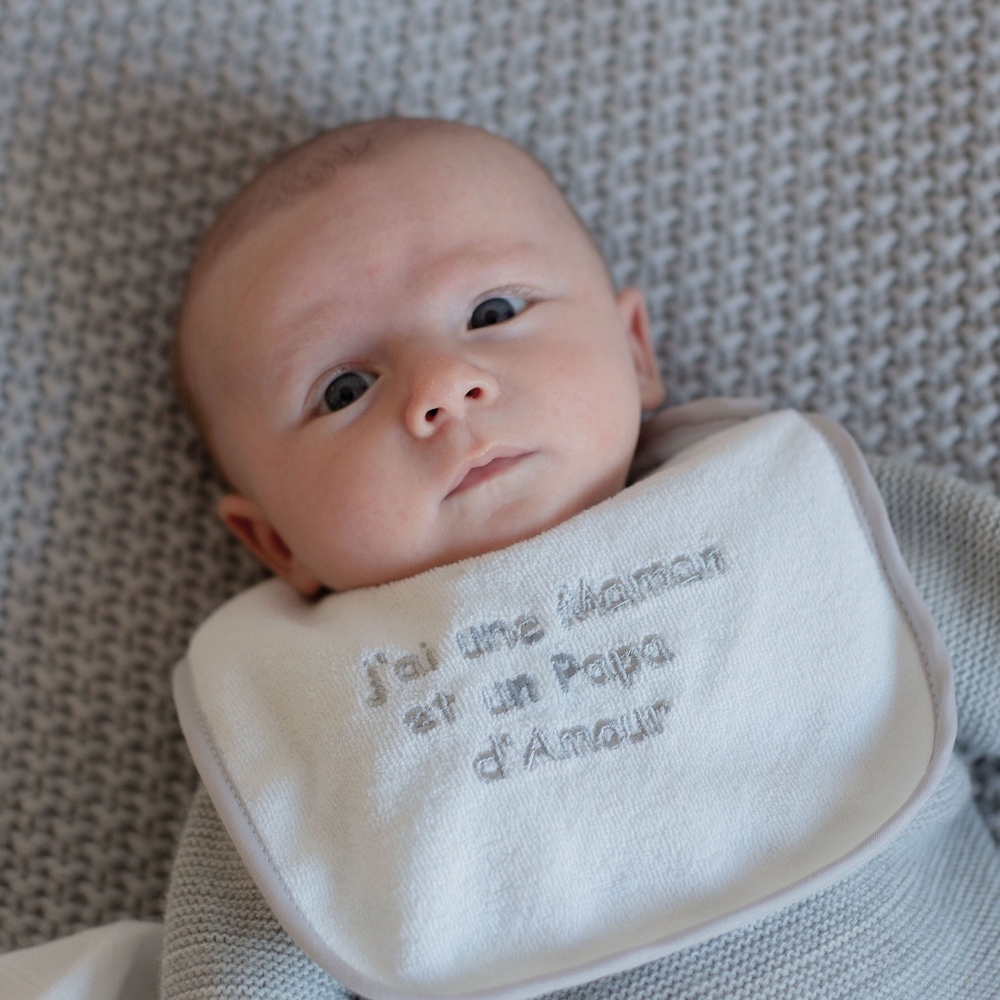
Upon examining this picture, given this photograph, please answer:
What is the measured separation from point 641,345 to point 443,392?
0.34m

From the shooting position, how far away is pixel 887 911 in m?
0.91

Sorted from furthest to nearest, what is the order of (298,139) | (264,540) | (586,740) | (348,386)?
(298,139) < (264,540) < (348,386) < (586,740)

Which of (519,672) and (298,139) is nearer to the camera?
(519,672)

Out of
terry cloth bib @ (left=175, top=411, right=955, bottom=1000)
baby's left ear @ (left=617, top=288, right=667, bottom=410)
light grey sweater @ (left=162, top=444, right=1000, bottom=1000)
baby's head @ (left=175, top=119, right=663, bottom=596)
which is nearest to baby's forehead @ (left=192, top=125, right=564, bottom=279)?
baby's head @ (left=175, top=119, right=663, bottom=596)

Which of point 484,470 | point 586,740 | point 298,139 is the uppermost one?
point 298,139

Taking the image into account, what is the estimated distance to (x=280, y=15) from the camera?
1.27 m

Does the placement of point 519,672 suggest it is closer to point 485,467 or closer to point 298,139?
point 485,467

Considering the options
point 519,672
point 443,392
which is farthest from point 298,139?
point 519,672

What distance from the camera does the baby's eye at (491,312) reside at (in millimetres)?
996

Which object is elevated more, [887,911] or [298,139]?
[298,139]

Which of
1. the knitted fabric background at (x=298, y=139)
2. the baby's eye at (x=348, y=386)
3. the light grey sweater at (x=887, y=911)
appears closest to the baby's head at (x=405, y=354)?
the baby's eye at (x=348, y=386)

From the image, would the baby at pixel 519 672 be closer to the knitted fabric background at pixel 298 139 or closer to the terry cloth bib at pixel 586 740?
the terry cloth bib at pixel 586 740

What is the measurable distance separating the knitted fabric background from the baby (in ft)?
0.61

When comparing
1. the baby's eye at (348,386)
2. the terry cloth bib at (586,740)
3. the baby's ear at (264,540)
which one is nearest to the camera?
the terry cloth bib at (586,740)
